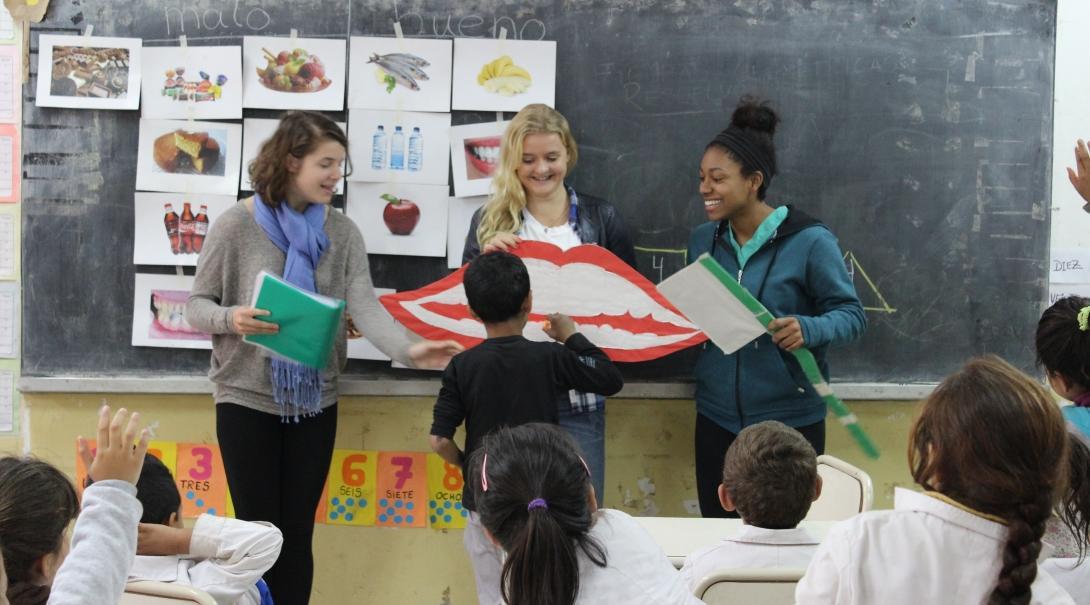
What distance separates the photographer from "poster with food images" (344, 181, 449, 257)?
144 inches

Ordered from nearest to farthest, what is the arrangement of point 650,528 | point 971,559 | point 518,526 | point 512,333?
point 971,559 < point 518,526 < point 650,528 < point 512,333

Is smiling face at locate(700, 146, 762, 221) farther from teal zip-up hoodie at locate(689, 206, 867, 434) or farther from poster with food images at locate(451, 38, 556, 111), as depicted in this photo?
poster with food images at locate(451, 38, 556, 111)

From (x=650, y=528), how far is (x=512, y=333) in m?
0.66

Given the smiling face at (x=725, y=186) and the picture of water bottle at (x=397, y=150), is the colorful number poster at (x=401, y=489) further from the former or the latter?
the smiling face at (x=725, y=186)

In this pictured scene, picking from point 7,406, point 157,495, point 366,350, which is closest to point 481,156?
point 366,350

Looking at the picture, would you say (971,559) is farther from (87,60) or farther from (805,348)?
(87,60)

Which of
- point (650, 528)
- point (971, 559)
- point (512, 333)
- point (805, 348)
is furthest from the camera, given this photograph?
point (805, 348)

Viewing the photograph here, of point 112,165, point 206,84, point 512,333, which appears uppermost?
point 206,84

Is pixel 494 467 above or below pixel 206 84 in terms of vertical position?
below

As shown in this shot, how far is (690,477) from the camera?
12.5ft

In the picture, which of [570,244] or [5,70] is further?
[5,70]

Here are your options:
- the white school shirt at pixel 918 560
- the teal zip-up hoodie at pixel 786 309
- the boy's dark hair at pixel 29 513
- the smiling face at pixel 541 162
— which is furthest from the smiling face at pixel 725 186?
the boy's dark hair at pixel 29 513

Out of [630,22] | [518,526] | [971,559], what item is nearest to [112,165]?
[630,22]

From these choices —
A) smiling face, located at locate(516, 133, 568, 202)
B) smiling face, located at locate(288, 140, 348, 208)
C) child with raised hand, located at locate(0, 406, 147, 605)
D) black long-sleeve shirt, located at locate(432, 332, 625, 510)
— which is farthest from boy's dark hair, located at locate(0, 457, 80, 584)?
smiling face, located at locate(516, 133, 568, 202)
